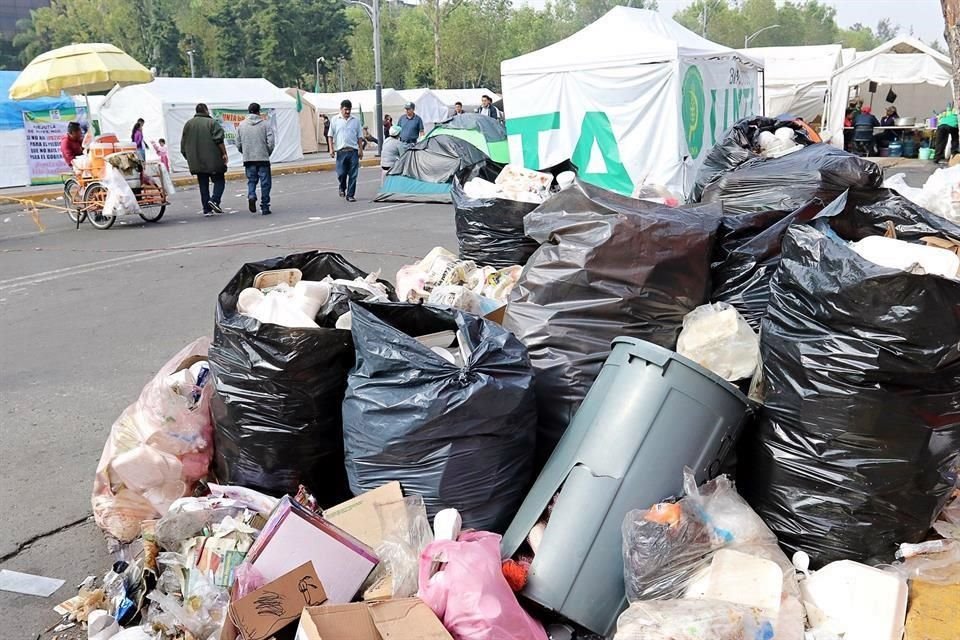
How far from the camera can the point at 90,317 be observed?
19.6 ft

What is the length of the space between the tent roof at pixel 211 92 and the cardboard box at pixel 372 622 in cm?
2010

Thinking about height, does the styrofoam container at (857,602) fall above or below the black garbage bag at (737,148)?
below

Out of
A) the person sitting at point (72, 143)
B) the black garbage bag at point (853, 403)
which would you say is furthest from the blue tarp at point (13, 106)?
the black garbage bag at point (853, 403)

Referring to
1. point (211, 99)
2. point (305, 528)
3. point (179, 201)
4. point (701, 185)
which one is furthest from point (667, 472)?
point (211, 99)

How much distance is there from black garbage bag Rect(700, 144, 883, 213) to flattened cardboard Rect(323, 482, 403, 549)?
89.3 inches

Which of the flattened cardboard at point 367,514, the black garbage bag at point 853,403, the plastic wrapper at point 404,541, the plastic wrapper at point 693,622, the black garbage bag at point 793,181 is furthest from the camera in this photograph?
the black garbage bag at point 793,181

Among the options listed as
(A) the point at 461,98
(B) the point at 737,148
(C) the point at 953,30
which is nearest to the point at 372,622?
(C) the point at 953,30

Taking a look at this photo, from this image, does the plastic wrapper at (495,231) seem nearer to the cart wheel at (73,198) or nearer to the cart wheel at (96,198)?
the cart wheel at (96,198)

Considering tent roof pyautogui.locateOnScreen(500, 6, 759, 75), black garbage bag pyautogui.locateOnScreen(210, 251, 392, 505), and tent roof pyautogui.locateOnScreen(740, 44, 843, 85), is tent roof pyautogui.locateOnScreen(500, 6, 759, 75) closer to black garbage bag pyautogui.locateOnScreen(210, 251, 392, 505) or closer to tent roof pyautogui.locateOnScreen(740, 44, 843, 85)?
black garbage bag pyautogui.locateOnScreen(210, 251, 392, 505)

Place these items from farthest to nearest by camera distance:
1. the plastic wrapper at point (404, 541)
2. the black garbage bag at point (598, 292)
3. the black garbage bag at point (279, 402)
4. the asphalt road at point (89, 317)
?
1. the asphalt road at point (89, 317)
2. the black garbage bag at point (598, 292)
3. the black garbage bag at point (279, 402)
4. the plastic wrapper at point (404, 541)

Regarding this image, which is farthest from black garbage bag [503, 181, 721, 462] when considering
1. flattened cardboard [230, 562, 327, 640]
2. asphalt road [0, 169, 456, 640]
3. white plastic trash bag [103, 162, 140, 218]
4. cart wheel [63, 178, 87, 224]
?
cart wheel [63, 178, 87, 224]

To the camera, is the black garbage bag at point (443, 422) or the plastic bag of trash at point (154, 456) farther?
the plastic bag of trash at point (154, 456)

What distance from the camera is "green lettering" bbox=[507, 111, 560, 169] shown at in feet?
35.0

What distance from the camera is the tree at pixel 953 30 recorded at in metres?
3.24
